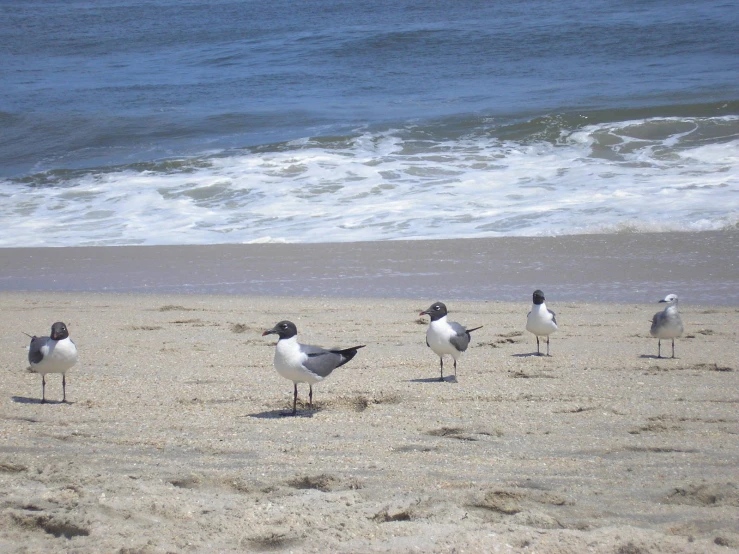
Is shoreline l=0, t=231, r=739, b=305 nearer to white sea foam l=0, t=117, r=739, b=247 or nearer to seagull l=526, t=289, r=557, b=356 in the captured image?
white sea foam l=0, t=117, r=739, b=247

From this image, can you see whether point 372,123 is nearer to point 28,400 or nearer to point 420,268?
point 420,268

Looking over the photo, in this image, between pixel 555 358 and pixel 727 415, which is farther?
pixel 555 358

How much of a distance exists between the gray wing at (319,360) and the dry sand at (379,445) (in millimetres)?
250

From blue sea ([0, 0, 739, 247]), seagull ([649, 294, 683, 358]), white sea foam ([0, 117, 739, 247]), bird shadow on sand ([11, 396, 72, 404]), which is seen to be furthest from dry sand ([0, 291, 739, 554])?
blue sea ([0, 0, 739, 247])

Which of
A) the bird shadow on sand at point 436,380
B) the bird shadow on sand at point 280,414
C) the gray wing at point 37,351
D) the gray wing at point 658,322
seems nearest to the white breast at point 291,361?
the bird shadow on sand at point 280,414

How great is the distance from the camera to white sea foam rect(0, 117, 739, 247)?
10953 mm

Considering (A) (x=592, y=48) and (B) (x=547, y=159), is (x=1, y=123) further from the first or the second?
(A) (x=592, y=48)

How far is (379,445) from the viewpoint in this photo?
4.13m

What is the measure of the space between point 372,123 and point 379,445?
1454 cm

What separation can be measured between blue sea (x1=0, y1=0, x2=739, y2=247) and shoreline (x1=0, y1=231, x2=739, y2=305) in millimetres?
514

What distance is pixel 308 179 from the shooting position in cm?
1403

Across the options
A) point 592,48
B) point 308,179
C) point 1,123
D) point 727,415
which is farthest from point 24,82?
point 727,415

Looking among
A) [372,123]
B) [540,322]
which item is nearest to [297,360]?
[540,322]

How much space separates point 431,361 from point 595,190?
694 cm
